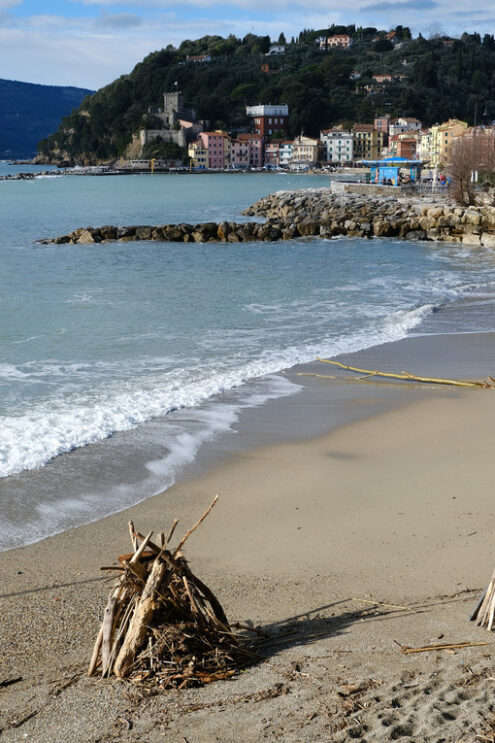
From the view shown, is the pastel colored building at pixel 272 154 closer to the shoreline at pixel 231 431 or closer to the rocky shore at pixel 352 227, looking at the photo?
the rocky shore at pixel 352 227

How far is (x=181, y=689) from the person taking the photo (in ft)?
11.6

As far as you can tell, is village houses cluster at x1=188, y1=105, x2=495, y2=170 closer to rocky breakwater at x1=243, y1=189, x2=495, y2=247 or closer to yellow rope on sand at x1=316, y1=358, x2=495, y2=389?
rocky breakwater at x1=243, y1=189, x2=495, y2=247

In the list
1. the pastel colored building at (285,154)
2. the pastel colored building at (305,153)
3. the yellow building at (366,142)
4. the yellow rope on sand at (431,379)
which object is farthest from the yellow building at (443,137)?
the yellow rope on sand at (431,379)

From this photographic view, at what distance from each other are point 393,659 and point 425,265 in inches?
874

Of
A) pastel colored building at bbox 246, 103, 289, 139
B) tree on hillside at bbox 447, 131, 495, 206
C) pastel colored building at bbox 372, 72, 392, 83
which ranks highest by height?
pastel colored building at bbox 372, 72, 392, 83

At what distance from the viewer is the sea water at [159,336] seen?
748 cm

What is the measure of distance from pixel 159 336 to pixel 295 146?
141m

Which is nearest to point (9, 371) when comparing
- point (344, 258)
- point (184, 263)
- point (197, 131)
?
point (184, 263)

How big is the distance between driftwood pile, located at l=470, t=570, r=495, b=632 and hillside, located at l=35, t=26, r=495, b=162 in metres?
165

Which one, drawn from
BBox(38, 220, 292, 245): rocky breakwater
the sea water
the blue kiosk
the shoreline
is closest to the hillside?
the blue kiosk

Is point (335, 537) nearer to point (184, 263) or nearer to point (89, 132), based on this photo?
point (184, 263)

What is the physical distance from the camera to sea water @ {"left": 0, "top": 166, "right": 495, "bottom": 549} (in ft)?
24.5

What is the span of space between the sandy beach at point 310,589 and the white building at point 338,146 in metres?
146

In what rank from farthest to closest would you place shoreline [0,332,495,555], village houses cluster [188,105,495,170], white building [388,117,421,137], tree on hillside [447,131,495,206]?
white building [388,117,421,137] < village houses cluster [188,105,495,170] < tree on hillside [447,131,495,206] < shoreline [0,332,495,555]
